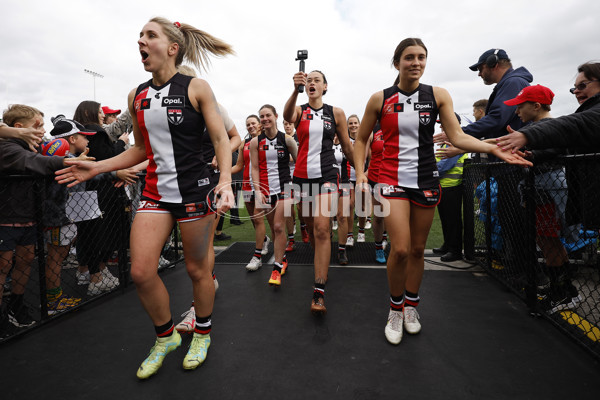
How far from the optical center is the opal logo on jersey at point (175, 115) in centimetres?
186

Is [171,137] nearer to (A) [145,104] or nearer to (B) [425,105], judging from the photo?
(A) [145,104]

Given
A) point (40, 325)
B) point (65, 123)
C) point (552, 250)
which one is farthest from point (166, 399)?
point (552, 250)

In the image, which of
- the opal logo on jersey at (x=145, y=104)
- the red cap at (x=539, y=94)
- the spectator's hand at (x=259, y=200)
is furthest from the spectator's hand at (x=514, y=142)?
the spectator's hand at (x=259, y=200)

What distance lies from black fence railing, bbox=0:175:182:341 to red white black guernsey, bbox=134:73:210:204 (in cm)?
123

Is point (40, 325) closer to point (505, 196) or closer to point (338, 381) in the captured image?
point (338, 381)

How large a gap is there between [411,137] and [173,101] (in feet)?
5.36

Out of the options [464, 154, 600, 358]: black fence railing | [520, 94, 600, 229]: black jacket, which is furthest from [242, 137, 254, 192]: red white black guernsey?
[520, 94, 600, 229]: black jacket

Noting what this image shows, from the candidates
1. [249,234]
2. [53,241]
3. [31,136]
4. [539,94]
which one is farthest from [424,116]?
[249,234]

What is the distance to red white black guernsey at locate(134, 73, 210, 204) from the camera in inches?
73.6

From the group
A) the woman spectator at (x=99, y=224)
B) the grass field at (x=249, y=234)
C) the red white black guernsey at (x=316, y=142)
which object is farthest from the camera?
the grass field at (x=249, y=234)

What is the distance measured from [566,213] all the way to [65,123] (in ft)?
13.8

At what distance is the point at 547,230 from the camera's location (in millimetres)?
2771

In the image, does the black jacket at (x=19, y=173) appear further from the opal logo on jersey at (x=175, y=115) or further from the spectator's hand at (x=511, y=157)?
the spectator's hand at (x=511, y=157)

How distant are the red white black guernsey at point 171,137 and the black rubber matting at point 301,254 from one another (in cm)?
266
